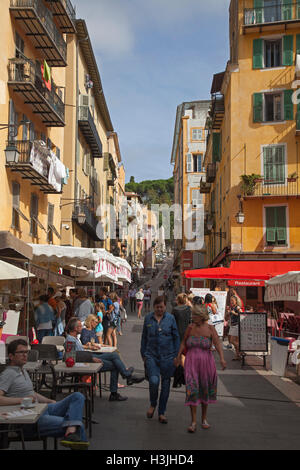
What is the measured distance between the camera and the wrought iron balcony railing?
94.2ft

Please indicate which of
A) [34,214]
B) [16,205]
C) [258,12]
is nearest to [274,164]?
[258,12]

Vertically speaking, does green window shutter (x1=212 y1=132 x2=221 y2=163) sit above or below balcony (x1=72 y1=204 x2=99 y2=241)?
above

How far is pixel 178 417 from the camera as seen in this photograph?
26.1ft

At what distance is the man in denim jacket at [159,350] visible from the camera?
7.75 metres

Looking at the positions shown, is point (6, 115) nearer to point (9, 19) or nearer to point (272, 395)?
point (9, 19)

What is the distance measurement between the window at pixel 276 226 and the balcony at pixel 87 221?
416 inches

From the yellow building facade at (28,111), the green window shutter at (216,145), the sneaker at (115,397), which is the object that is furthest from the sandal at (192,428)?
the green window shutter at (216,145)

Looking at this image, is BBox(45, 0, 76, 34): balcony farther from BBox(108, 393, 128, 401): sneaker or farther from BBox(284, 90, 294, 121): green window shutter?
BBox(108, 393, 128, 401): sneaker

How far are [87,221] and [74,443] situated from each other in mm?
31013

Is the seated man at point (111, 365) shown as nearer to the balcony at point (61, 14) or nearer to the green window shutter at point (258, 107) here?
the balcony at point (61, 14)

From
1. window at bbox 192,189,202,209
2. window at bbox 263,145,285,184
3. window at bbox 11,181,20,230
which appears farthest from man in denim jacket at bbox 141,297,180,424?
→ window at bbox 192,189,202,209

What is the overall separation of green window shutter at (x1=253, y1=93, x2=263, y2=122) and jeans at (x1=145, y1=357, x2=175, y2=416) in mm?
23261

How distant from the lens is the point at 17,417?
191 inches
